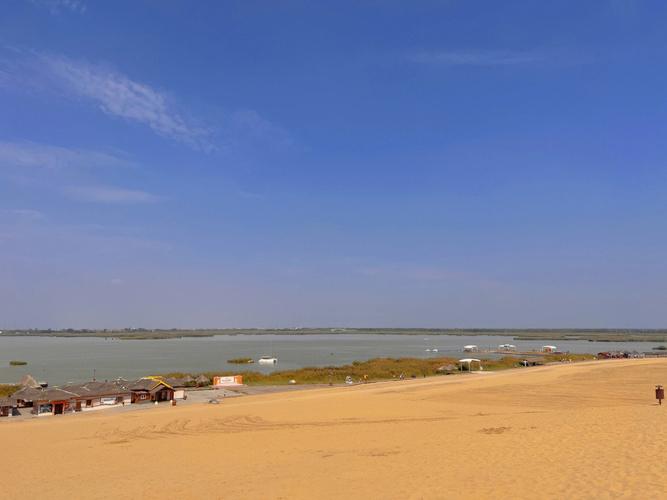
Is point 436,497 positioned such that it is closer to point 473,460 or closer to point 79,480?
Result: point 473,460

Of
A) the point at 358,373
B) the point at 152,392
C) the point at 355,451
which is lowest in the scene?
the point at 358,373

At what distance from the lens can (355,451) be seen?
1619 cm

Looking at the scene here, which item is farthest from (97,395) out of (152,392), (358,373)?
(358,373)

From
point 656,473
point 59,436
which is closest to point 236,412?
point 59,436

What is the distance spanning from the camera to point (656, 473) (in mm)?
11469

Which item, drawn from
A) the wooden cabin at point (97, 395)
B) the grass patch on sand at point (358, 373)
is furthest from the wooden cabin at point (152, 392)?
the grass patch on sand at point (358, 373)

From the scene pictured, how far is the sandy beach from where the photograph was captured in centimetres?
1170

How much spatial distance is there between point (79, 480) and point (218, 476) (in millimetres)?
3943

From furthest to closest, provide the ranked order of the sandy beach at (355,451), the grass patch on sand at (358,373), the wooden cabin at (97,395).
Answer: the grass patch on sand at (358,373) → the wooden cabin at (97,395) → the sandy beach at (355,451)

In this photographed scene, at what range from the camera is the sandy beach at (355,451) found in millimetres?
11703

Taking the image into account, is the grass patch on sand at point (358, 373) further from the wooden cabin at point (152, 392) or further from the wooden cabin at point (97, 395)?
the wooden cabin at point (97, 395)

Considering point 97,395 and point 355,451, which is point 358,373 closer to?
point 97,395

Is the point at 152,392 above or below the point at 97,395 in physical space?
below

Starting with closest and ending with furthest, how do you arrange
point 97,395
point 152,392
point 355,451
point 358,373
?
point 355,451, point 97,395, point 152,392, point 358,373
